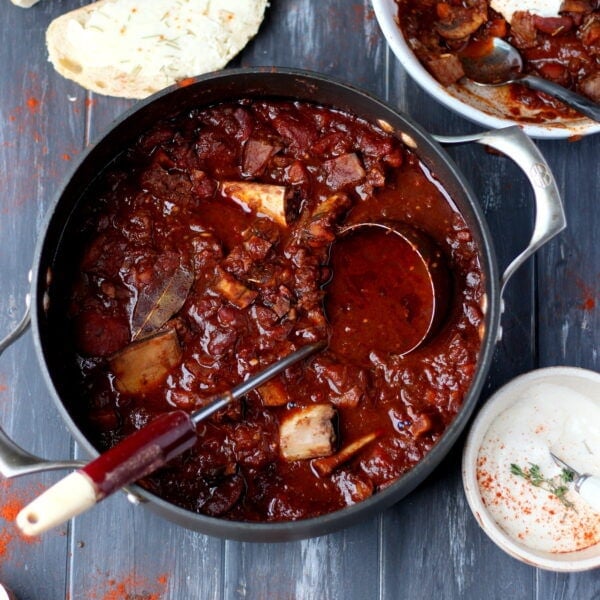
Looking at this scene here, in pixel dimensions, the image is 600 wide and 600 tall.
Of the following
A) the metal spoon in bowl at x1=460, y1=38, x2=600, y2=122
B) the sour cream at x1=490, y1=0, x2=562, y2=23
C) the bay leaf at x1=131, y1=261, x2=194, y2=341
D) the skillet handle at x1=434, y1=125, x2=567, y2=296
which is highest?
the sour cream at x1=490, y1=0, x2=562, y2=23

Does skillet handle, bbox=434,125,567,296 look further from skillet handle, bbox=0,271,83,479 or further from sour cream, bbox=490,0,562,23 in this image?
skillet handle, bbox=0,271,83,479

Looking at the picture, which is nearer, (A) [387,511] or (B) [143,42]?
(A) [387,511]

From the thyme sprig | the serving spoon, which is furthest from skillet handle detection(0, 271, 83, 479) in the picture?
the thyme sprig

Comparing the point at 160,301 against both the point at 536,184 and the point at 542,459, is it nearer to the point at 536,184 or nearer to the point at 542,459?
the point at 536,184

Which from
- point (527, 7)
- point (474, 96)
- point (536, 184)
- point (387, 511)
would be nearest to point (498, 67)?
point (474, 96)

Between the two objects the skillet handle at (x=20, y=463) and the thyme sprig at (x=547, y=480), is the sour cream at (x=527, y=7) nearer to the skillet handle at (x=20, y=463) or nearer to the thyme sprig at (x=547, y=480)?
the thyme sprig at (x=547, y=480)

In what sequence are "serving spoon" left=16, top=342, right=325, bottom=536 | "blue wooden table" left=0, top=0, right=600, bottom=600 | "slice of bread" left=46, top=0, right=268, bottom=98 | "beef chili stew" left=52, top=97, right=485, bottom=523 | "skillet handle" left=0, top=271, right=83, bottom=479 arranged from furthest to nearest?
"slice of bread" left=46, top=0, right=268, bottom=98 → "blue wooden table" left=0, top=0, right=600, bottom=600 → "beef chili stew" left=52, top=97, right=485, bottom=523 → "skillet handle" left=0, top=271, right=83, bottom=479 → "serving spoon" left=16, top=342, right=325, bottom=536

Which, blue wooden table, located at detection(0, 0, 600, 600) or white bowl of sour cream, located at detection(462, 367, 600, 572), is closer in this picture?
white bowl of sour cream, located at detection(462, 367, 600, 572)

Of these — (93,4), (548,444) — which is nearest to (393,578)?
(548,444)
